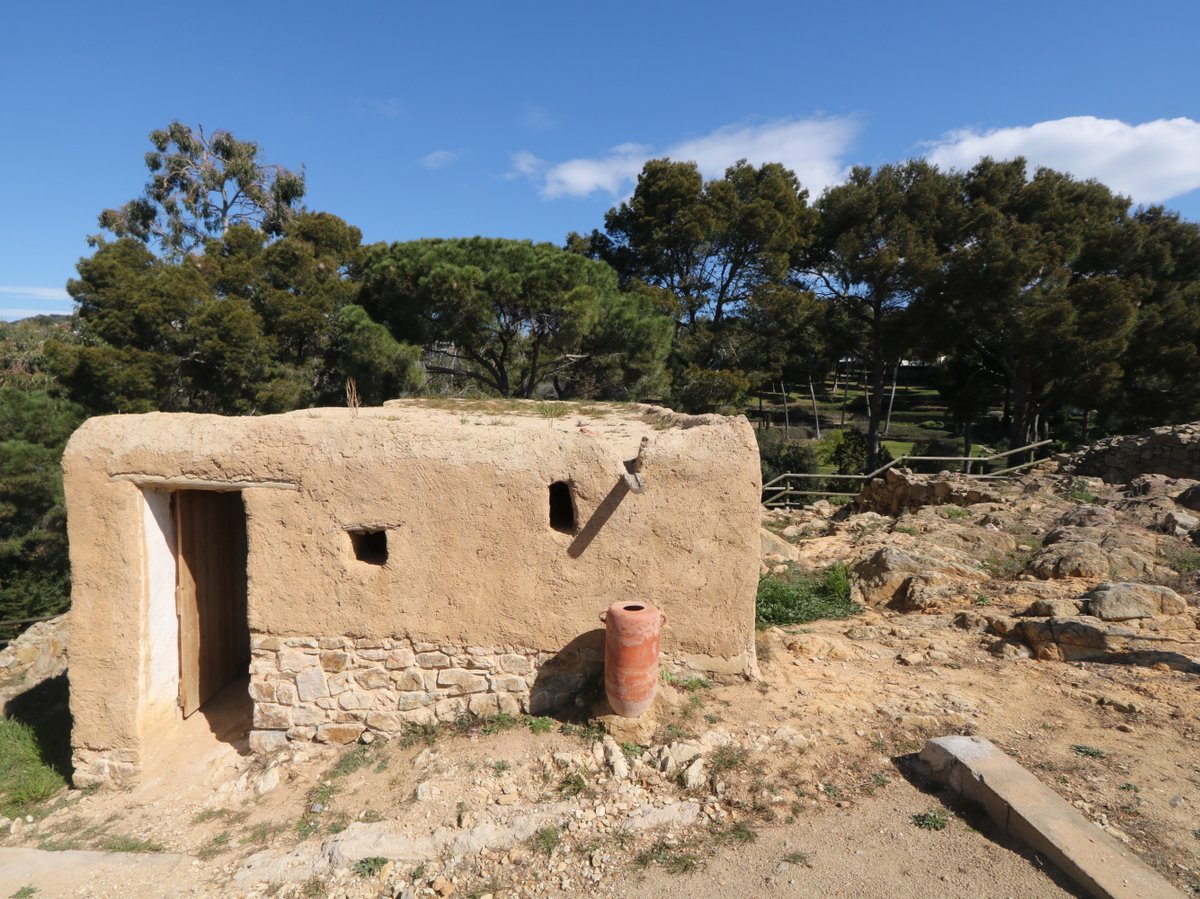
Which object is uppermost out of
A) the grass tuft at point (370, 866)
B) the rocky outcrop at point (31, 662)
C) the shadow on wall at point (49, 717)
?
the grass tuft at point (370, 866)

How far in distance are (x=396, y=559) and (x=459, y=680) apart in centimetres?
112

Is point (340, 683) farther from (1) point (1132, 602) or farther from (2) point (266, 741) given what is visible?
(1) point (1132, 602)

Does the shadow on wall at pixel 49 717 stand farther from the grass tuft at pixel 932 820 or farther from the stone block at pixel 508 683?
the grass tuft at pixel 932 820

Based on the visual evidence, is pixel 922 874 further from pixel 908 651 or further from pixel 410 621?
pixel 410 621

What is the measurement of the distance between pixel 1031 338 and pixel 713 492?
17006 mm

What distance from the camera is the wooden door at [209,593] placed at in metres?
5.66

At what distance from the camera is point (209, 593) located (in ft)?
19.8

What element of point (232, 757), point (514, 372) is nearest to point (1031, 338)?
→ point (514, 372)

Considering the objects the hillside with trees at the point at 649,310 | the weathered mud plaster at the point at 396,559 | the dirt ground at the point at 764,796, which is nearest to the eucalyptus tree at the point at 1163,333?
the hillside with trees at the point at 649,310

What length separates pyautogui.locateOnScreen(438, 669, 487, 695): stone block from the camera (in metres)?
5.26

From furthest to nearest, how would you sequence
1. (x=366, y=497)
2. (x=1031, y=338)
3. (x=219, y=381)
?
(x=1031, y=338) → (x=219, y=381) → (x=366, y=497)

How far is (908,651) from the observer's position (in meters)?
6.29

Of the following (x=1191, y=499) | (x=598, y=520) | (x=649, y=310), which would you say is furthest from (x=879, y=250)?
(x=598, y=520)

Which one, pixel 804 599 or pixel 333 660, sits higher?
pixel 333 660
